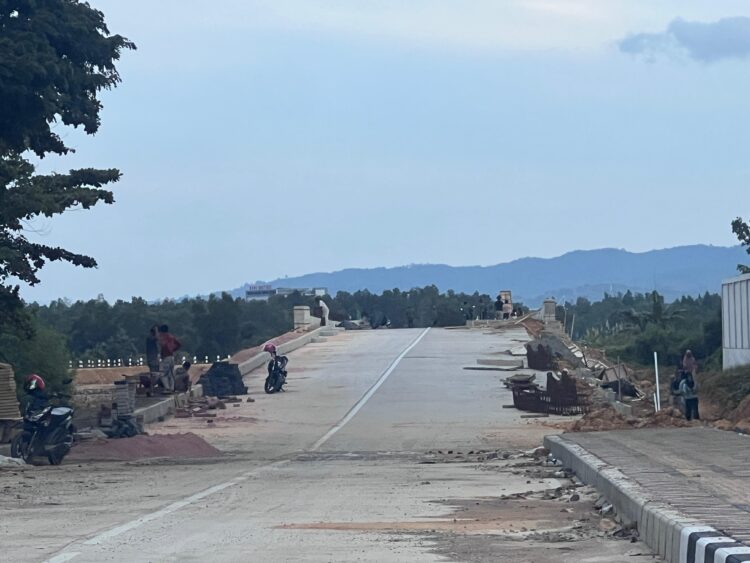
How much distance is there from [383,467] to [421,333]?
54146 millimetres

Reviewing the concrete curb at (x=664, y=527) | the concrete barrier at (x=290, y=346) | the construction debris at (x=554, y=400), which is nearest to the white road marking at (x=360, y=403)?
the construction debris at (x=554, y=400)

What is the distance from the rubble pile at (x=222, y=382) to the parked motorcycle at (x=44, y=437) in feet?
54.5

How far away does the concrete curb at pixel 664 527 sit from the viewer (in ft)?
28.7

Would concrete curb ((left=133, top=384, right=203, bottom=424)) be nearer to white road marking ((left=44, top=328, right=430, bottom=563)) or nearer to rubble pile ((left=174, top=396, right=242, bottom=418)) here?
rubble pile ((left=174, top=396, right=242, bottom=418))

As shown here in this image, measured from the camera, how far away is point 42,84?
22.9m

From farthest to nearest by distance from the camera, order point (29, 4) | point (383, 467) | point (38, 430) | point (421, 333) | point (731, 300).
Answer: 1. point (421, 333)
2. point (731, 300)
3. point (29, 4)
4. point (38, 430)
5. point (383, 467)

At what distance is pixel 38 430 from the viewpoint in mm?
21656

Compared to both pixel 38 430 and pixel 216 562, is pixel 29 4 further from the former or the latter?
pixel 216 562

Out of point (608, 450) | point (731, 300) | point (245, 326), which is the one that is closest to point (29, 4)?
point (608, 450)

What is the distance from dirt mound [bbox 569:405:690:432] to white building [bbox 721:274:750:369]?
1238 centimetres

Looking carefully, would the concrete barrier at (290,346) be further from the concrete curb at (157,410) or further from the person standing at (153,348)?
the concrete curb at (157,410)

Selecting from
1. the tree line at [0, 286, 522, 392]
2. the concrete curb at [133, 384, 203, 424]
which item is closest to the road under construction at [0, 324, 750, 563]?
the concrete curb at [133, 384, 203, 424]

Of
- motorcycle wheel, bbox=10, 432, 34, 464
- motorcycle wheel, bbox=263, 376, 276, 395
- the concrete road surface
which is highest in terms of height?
motorcycle wheel, bbox=263, 376, 276, 395

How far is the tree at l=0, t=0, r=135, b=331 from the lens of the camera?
888 inches
